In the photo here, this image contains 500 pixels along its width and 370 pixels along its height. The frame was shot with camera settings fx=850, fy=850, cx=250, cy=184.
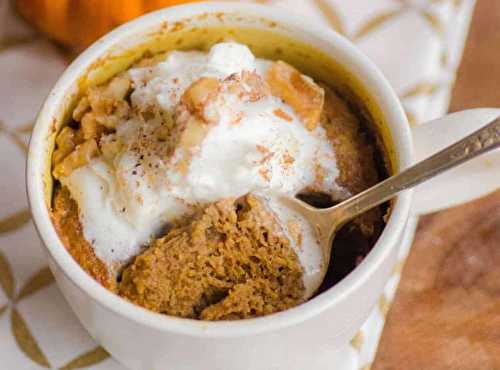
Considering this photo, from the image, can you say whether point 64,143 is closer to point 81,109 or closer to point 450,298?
point 81,109

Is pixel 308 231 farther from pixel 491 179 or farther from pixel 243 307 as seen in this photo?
pixel 491 179

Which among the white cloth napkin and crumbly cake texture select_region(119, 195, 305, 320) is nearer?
crumbly cake texture select_region(119, 195, 305, 320)

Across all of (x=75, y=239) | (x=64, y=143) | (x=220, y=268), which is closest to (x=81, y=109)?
(x=64, y=143)

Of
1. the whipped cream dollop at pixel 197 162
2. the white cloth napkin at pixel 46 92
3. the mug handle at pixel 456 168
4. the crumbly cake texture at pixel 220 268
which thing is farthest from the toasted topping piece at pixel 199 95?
the white cloth napkin at pixel 46 92

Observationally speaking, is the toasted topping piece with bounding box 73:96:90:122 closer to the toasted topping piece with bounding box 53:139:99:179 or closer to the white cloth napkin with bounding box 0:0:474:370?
the toasted topping piece with bounding box 53:139:99:179

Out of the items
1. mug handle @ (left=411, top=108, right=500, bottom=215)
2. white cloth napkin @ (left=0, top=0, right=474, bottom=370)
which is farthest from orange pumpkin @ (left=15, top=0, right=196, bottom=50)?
mug handle @ (left=411, top=108, right=500, bottom=215)

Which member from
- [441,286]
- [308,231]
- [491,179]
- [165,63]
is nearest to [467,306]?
[441,286]

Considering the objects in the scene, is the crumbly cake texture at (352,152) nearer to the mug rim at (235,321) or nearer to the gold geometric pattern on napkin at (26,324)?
the mug rim at (235,321)
